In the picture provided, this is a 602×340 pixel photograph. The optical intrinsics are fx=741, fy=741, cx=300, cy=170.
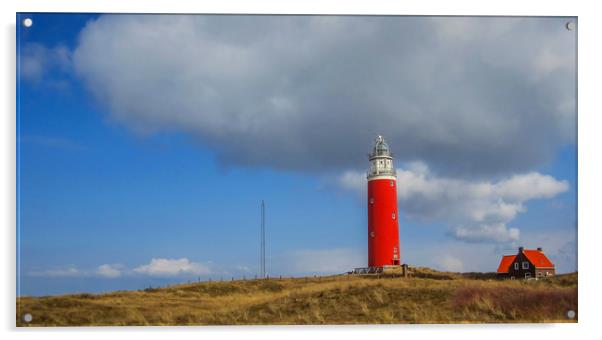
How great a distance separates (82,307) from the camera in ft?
42.0

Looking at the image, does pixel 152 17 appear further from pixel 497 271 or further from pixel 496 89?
pixel 497 271

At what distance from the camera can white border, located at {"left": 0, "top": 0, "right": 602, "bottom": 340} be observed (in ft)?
40.3

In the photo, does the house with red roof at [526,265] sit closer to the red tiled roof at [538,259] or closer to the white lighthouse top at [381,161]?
the red tiled roof at [538,259]

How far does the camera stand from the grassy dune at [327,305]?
41.2ft

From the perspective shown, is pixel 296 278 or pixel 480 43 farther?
pixel 296 278

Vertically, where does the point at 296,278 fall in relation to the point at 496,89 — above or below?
below

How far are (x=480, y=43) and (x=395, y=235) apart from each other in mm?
6834

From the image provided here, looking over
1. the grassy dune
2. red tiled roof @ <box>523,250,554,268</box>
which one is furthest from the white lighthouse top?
red tiled roof @ <box>523,250,554,268</box>

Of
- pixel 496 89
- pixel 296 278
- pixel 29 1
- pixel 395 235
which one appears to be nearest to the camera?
pixel 29 1

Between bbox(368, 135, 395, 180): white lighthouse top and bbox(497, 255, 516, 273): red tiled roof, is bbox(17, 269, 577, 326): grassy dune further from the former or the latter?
bbox(368, 135, 395, 180): white lighthouse top

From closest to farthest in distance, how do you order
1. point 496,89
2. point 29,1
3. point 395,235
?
point 29,1 → point 496,89 → point 395,235

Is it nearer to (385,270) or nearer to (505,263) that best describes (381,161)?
(385,270)

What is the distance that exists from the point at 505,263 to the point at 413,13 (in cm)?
518
